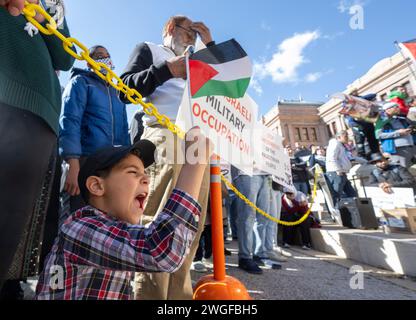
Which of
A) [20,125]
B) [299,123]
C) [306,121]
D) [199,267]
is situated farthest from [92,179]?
[306,121]

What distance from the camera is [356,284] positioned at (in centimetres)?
217

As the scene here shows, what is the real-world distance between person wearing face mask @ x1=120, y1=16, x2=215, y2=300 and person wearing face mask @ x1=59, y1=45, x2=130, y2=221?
41 centimetres

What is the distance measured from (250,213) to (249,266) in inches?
22.0

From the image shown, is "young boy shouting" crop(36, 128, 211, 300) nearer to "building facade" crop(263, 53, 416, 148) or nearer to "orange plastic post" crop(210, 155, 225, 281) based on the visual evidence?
"orange plastic post" crop(210, 155, 225, 281)

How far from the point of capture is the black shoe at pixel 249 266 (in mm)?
2561

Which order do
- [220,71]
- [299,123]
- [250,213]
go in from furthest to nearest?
1. [299,123]
2. [250,213]
3. [220,71]

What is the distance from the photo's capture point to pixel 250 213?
9.46 feet

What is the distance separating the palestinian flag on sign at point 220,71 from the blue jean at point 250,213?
1.66 metres

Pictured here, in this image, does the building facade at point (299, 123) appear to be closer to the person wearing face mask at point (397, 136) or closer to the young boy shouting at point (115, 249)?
the person wearing face mask at point (397, 136)

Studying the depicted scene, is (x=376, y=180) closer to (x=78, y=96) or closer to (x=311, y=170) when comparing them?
(x=311, y=170)

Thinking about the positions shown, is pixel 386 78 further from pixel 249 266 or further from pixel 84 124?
pixel 84 124

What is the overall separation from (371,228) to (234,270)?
275 centimetres

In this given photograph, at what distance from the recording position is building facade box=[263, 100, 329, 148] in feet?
129
